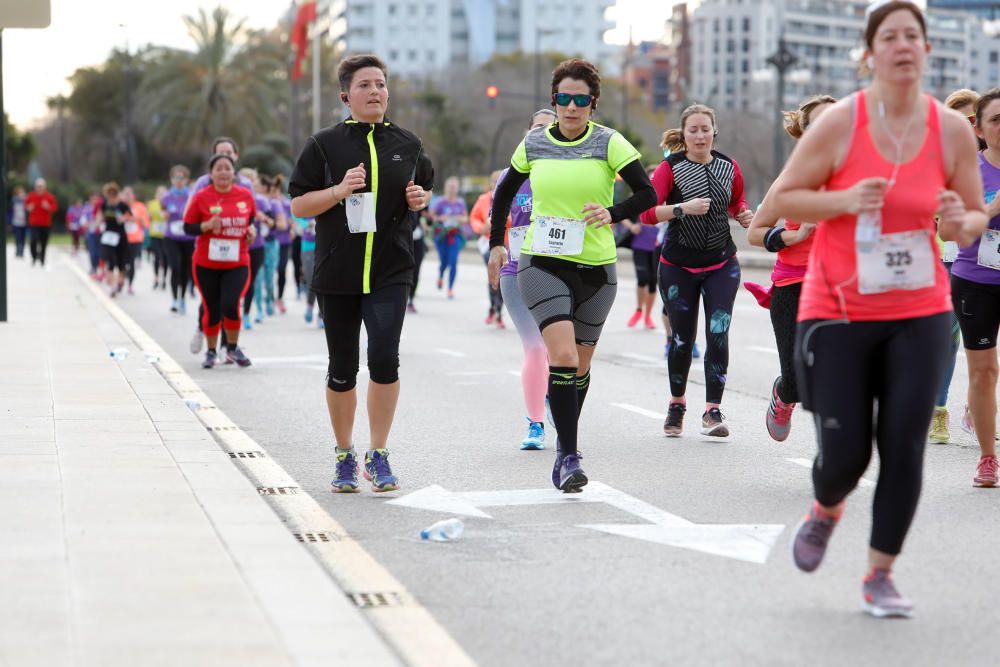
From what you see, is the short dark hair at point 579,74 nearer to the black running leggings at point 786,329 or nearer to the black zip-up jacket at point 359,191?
the black zip-up jacket at point 359,191

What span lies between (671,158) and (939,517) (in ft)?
11.4

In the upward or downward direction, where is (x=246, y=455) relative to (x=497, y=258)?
downward

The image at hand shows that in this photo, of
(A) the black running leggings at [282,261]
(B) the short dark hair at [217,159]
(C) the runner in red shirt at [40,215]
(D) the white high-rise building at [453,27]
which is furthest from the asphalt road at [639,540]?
(D) the white high-rise building at [453,27]

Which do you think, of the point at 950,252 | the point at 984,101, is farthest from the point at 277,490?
the point at 984,101

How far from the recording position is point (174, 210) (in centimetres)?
2214

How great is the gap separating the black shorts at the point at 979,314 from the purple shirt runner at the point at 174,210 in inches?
533

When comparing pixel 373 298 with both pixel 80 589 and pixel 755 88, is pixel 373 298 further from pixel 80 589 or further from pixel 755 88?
pixel 755 88

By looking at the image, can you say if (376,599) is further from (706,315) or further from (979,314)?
(706,315)

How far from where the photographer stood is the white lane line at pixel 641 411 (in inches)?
434

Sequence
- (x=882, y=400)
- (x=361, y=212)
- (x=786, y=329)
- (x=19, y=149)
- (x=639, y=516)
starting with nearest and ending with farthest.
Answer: (x=882, y=400) → (x=639, y=516) → (x=361, y=212) → (x=786, y=329) → (x=19, y=149)

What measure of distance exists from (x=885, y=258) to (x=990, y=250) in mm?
2964

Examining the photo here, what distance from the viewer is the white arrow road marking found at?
6395 mm

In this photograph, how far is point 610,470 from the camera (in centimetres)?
848

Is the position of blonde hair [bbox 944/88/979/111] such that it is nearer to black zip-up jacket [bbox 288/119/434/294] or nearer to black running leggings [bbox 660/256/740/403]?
Answer: black running leggings [bbox 660/256/740/403]
